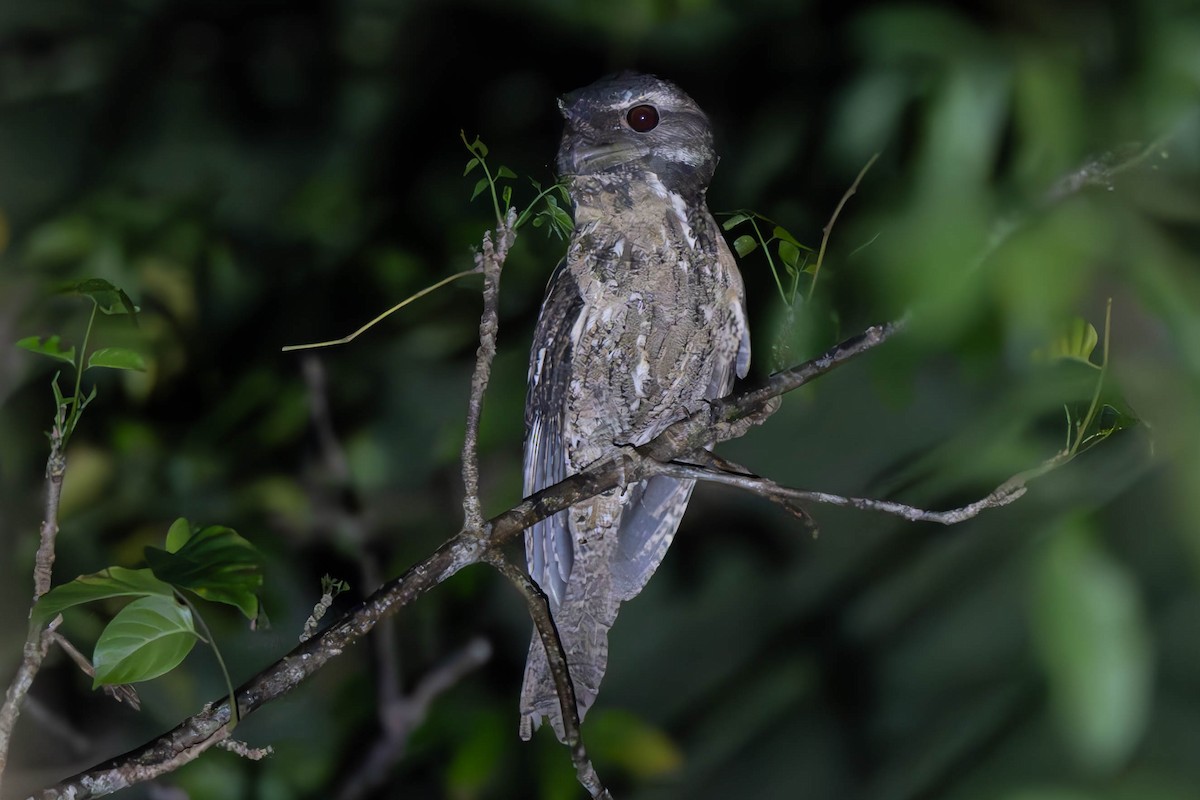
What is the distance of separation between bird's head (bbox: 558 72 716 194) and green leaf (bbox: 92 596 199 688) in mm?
601

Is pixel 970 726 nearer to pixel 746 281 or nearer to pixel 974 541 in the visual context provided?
pixel 974 541

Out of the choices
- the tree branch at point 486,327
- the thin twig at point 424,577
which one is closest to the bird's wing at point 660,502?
the thin twig at point 424,577

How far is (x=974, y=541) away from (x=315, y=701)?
73 cm

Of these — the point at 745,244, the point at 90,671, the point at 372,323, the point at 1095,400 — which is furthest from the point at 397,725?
the point at 1095,400

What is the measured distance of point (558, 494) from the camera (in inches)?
35.9

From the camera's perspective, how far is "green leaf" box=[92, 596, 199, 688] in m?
0.83

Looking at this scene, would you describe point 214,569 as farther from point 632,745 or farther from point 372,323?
point 632,745

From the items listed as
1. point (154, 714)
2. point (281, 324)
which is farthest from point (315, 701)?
point (281, 324)

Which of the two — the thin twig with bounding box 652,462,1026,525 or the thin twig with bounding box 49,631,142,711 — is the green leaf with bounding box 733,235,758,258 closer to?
the thin twig with bounding box 652,462,1026,525

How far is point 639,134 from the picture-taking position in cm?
97

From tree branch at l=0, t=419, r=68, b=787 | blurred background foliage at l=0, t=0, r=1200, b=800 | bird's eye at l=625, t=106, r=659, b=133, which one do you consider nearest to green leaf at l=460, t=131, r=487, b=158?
blurred background foliage at l=0, t=0, r=1200, b=800

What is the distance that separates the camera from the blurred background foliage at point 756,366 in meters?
0.79

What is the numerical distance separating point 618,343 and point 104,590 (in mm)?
561

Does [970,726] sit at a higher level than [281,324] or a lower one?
lower
